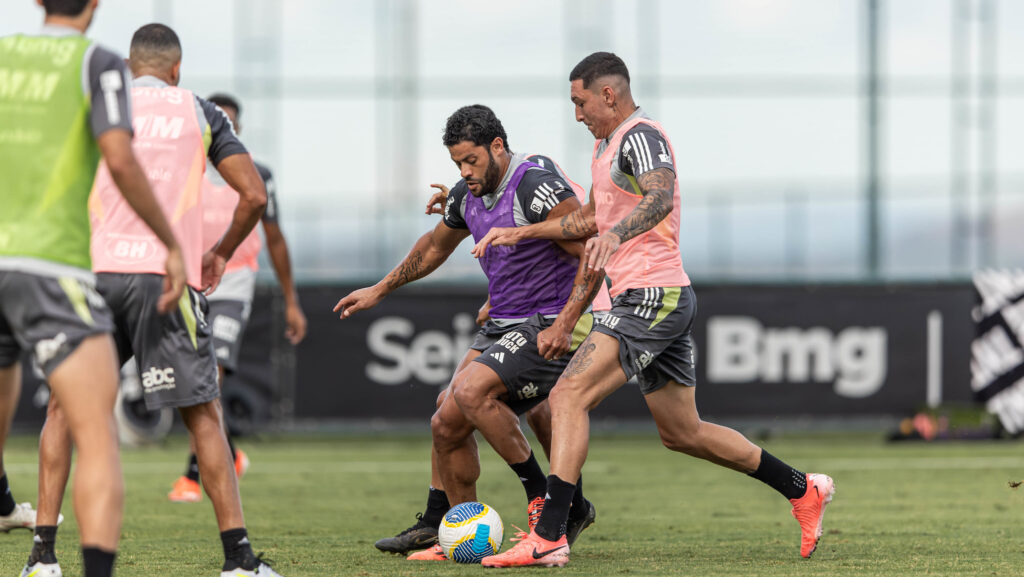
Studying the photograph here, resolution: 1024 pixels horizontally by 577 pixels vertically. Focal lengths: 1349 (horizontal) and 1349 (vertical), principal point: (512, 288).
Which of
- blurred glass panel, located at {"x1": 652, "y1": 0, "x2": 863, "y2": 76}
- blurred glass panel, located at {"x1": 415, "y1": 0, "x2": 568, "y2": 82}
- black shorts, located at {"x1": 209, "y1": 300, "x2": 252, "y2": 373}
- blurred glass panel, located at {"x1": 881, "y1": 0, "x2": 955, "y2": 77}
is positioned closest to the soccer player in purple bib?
black shorts, located at {"x1": 209, "y1": 300, "x2": 252, "y2": 373}

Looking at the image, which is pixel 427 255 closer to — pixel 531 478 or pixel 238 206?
pixel 531 478

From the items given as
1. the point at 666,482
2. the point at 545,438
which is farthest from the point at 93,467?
the point at 666,482

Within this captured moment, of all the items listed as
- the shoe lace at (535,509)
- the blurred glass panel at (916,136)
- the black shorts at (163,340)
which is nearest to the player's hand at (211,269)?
the black shorts at (163,340)

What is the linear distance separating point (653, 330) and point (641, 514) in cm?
255

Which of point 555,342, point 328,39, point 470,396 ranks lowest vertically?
point 470,396

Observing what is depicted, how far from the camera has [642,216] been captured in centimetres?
593

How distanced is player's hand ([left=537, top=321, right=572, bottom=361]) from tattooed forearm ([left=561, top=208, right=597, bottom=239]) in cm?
44

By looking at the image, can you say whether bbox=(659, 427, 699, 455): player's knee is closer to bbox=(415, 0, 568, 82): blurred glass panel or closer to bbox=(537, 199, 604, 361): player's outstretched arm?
bbox=(537, 199, 604, 361): player's outstretched arm

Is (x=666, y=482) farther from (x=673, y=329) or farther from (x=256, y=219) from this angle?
(x=256, y=219)

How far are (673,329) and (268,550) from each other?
231cm

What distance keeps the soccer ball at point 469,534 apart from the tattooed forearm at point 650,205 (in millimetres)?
1510

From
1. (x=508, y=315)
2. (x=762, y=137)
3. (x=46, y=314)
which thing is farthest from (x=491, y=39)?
(x=46, y=314)

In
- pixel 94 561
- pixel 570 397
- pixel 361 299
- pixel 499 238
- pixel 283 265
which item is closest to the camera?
pixel 94 561

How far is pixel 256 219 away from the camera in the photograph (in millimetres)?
5863
